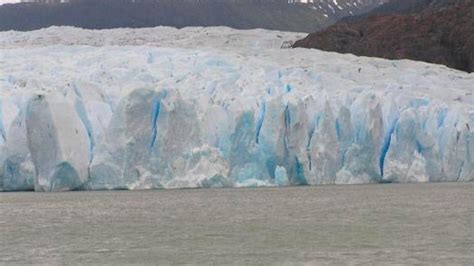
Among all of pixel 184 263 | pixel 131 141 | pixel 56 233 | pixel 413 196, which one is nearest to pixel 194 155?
pixel 131 141

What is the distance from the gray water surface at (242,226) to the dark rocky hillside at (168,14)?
8141cm

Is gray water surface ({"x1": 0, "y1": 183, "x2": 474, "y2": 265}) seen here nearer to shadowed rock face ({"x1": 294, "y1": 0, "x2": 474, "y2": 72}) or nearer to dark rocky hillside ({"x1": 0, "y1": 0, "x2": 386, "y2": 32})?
shadowed rock face ({"x1": 294, "y1": 0, "x2": 474, "y2": 72})

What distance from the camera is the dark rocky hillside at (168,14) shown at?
105938mm

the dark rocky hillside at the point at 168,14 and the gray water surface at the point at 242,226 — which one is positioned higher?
the gray water surface at the point at 242,226

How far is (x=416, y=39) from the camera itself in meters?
45.2

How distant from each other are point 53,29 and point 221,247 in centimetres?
3221

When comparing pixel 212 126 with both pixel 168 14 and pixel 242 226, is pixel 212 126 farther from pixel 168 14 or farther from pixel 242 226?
pixel 168 14

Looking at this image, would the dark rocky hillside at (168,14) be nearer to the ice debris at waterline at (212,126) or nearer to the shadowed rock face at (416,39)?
the shadowed rock face at (416,39)

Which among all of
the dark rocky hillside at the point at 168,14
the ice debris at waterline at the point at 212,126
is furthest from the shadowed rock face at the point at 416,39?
the dark rocky hillside at the point at 168,14

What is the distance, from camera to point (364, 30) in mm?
47969

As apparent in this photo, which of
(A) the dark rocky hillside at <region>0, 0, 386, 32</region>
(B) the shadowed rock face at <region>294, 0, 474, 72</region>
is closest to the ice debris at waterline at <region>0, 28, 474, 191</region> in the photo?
(B) the shadowed rock face at <region>294, 0, 474, 72</region>

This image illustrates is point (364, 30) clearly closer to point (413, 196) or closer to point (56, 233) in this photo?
point (413, 196)

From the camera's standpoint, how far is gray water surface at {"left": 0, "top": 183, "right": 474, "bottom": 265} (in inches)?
452

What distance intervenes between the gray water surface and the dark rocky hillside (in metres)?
81.4
